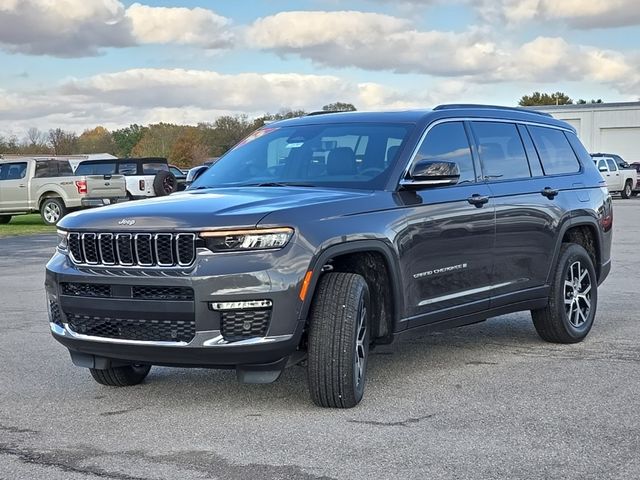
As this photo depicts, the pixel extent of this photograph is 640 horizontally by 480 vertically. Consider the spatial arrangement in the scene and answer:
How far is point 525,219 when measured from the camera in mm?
7383

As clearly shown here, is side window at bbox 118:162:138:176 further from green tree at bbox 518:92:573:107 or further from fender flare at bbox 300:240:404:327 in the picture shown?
green tree at bbox 518:92:573:107

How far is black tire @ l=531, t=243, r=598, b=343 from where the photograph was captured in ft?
25.3

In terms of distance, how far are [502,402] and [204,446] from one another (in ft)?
6.32

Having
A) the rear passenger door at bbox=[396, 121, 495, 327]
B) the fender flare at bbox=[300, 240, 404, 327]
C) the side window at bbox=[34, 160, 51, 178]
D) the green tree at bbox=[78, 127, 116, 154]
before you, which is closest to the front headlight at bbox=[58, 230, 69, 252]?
the fender flare at bbox=[300, 240, 404, 327]

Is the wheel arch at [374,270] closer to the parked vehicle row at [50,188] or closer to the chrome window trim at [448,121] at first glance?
the chrome window trim at [448,121]

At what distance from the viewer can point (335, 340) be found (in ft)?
17.9

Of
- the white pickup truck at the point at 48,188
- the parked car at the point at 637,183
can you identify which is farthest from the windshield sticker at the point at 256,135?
the parked car at the point at 637,183

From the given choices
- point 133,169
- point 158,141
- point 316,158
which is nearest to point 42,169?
point 133,169

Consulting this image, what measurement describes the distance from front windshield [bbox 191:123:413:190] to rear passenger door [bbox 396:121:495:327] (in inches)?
9.5

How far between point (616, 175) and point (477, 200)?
114 feet

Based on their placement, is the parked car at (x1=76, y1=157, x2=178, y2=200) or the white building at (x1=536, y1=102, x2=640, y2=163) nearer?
the parked car at (x1=76, y1=157, x2=178, y2=200)

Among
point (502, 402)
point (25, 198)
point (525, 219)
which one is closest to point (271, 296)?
point (502, 402)

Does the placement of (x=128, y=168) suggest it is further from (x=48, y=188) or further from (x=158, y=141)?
(x=158, y=141)

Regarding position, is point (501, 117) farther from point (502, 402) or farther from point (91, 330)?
point (91, 330)
